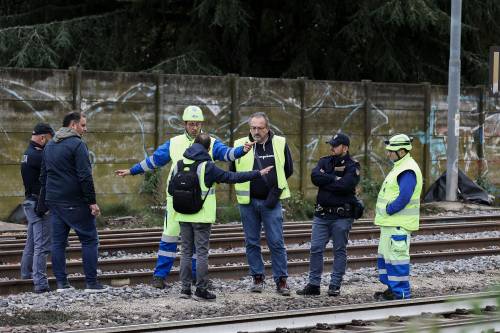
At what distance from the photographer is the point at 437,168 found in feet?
78.3

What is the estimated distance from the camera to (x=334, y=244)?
11.1 meters

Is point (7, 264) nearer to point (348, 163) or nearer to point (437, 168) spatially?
point (348, 163)

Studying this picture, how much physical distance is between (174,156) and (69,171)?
118 cm

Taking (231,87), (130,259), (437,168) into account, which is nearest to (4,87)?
(231,87)

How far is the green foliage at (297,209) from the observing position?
2002cm

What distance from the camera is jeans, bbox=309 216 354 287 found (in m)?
11.0

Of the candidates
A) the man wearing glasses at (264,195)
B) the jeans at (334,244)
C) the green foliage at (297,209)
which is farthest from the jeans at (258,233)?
the green foliage at (297,209)

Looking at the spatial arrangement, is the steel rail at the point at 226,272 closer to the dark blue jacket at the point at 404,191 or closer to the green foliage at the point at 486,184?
the dark blue jacket at the point at 404,191

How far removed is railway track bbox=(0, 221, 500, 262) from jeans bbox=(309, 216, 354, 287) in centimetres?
380

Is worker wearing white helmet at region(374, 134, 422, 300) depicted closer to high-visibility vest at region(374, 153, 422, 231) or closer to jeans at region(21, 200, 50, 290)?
high-visibility vest at region(374, 153, 422, 231)

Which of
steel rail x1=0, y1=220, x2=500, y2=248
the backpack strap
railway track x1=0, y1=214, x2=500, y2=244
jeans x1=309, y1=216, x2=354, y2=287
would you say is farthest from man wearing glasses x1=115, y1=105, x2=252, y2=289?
railway track x1=0, y1=214, x2=500, y2=244

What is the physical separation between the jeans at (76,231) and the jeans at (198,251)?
1.08 metres

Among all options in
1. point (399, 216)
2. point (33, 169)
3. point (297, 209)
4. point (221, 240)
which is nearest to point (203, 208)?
point (399, 216)

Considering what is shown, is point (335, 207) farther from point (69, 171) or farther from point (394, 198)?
point (69, 171)
